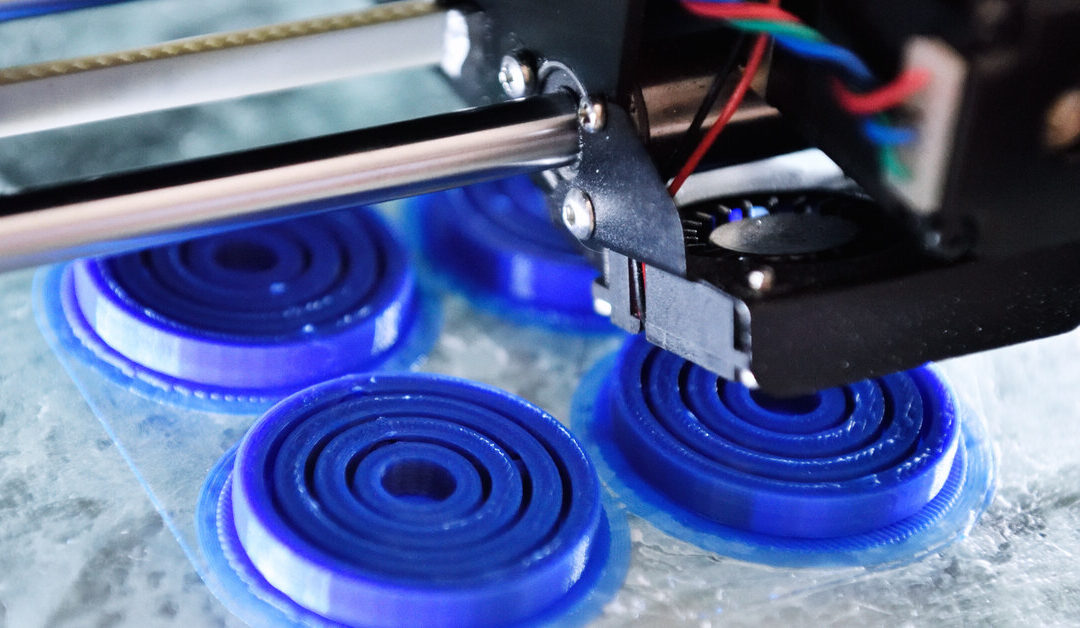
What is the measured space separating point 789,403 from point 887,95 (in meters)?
0.36

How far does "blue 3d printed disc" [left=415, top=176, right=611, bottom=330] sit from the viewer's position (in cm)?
116

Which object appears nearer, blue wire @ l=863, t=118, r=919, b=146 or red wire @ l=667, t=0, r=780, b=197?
blue wire @ l=863, t=118, r=919, b=146

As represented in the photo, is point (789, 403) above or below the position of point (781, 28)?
below

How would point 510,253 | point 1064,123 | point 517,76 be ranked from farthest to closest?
point 510,253, point 517,76, point 1064,123

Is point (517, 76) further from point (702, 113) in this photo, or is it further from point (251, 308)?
point (251, 308)

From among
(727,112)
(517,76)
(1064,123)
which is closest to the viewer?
(1064,123)

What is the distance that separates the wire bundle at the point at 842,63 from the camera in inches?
28.9

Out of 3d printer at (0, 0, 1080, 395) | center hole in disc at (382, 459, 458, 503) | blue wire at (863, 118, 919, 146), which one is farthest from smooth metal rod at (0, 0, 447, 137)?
blue wire at (863, 118, 919, 146)

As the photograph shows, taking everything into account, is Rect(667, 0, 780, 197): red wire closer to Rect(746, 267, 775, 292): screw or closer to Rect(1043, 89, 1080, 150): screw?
Rect(746, 267, 775, 292): screw

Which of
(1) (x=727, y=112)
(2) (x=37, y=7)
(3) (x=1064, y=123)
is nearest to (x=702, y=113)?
(1) (x=727, y=112)

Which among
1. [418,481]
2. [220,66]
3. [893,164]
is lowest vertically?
[418,481]

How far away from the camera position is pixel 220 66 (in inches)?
43.1

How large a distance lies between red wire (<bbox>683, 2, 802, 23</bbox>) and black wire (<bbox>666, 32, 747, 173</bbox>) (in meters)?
0.07

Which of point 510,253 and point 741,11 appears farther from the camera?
point 510,253
